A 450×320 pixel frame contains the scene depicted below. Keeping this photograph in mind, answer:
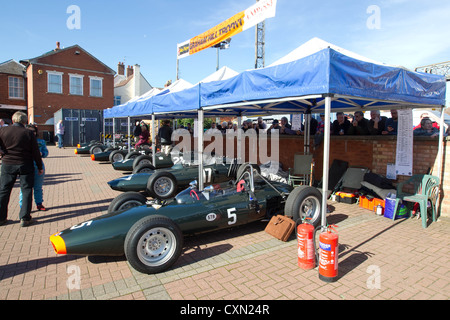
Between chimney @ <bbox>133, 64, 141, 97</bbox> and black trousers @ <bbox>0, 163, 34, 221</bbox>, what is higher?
chimney @ <bbox>133, 64, 141, 97</bbox>

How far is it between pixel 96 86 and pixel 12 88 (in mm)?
8017

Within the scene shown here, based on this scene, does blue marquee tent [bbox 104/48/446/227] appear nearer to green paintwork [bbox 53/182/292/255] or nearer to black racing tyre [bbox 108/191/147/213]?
green paintwork [bbox 53/182/292/255]

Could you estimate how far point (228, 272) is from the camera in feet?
11.5

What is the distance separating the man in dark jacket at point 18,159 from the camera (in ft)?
16.3

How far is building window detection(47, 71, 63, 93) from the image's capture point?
26.8 metres

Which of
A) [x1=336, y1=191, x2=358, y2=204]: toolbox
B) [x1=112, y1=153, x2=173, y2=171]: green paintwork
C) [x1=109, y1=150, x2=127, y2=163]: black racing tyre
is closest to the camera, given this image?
[x1=336, y1=191, x2=358, y2=204]: toolbox

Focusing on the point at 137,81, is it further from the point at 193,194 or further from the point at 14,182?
the point at 193,194

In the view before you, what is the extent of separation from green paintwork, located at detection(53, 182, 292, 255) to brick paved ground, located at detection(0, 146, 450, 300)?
0.33 metres

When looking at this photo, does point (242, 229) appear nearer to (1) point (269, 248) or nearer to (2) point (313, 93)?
(1) point (269, 248)

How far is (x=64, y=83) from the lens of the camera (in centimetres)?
2741

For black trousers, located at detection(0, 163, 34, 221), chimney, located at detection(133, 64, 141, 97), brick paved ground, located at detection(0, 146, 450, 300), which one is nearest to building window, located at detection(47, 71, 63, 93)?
chimney, located at detection(133, 64, 141, 97)

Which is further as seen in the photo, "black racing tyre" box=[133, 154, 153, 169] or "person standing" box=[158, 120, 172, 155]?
"person standing" box=[158, 120, 172, 155]

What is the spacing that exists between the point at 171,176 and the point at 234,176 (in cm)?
187

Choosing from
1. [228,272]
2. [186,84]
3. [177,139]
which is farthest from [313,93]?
[177,139]
